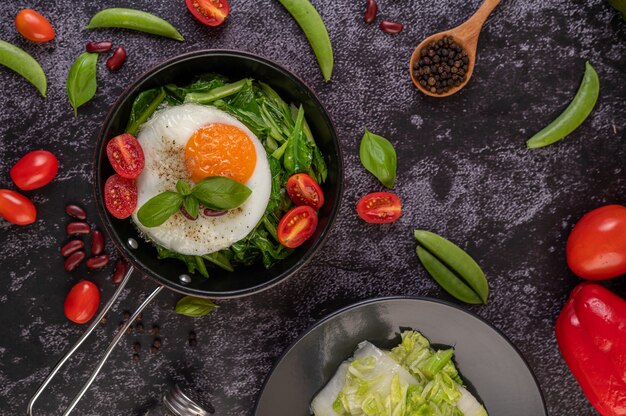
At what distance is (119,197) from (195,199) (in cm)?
37

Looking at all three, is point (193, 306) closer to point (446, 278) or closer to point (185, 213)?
point (185, 213)

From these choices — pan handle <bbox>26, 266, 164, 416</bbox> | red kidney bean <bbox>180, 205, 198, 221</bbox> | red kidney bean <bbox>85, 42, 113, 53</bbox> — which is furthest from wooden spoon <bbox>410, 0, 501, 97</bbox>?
pan handle <bbox>26, 266, 164, 416</bbox>

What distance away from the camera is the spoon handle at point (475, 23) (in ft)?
10.4

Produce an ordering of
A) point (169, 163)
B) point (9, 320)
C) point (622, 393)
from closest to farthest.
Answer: point (169, 163) < point (622, 393) < point (9, 320)

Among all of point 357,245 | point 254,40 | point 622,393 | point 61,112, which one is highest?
point 254,40

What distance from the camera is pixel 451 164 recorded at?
130 inches

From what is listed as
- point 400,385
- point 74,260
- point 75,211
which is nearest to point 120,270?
point 74,260

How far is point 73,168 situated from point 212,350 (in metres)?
1.20

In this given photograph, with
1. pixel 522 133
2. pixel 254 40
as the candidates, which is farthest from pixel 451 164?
pixel 254 40

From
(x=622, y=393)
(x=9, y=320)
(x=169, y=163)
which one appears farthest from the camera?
(x=9, y=320)

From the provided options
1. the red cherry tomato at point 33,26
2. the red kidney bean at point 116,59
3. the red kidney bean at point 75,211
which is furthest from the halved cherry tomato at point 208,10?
the red kidney bean at point 75,211

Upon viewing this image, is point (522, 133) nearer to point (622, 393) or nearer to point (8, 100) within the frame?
point (622, 393)

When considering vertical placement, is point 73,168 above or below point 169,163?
below

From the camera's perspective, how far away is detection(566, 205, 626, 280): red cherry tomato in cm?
314
